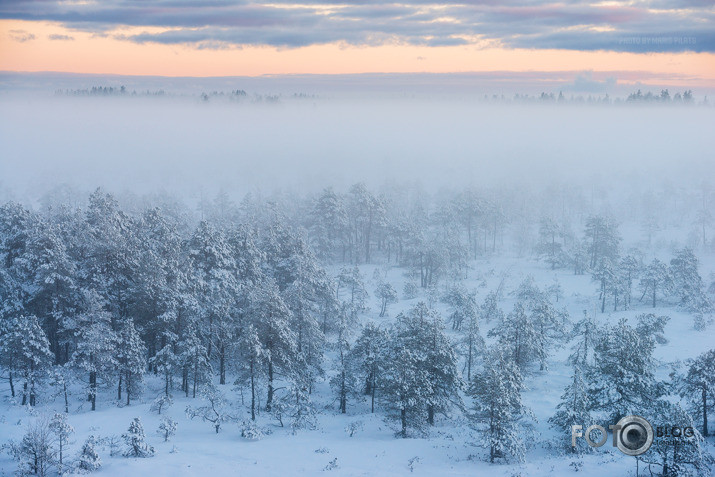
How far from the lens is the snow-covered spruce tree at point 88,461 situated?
23844 millimetres

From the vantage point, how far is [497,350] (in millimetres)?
31250

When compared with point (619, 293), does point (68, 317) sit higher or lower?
higher

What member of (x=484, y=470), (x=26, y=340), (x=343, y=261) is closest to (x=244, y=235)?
(x=26, y=340)

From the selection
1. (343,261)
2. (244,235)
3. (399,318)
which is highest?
(244,235)

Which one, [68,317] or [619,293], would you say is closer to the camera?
[68,317]

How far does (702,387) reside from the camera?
2900 centimetres

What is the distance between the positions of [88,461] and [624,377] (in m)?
29.3

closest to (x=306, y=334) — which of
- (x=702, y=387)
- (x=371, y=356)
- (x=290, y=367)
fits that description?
(x=290, y=367)

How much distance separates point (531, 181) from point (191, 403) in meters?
117

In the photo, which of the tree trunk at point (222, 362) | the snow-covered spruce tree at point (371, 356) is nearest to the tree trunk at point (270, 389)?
the tree trunk at point (222, 362)

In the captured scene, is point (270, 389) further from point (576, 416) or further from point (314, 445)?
point (576, 416)

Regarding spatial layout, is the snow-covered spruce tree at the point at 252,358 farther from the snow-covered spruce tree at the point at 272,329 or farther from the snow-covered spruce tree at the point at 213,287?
the snow-covered spruce tree at the point at 213,287

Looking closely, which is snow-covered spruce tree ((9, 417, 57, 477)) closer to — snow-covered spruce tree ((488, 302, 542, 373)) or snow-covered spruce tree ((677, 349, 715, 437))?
snow-covered spruce tree ((488, 302, 542, 373))

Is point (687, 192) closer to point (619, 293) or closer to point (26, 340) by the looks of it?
point (619, 293)
